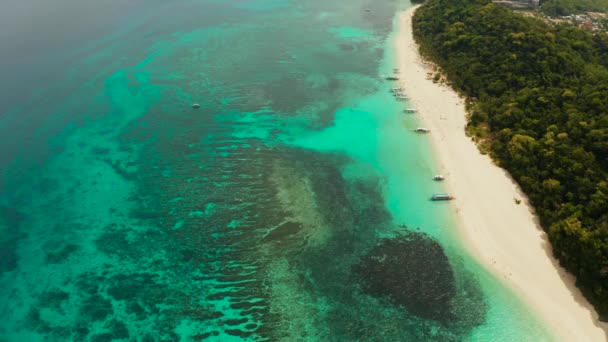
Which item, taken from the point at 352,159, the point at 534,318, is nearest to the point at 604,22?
the point at 352,159

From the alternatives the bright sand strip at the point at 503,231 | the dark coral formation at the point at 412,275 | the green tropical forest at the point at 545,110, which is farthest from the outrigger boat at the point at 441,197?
the green tropical forest at the point at 545,110

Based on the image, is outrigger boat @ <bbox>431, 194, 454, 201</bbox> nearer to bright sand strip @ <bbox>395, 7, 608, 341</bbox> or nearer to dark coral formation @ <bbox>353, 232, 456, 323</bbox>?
bright sand strip @ <bbox>395, 7, 608, 341</bbox>

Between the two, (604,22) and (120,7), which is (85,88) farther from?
(604,22)

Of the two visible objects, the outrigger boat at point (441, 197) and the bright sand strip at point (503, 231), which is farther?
the outrigger boat at point (441, 197)

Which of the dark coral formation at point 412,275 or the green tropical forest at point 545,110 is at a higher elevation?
the green tropical forest at point 545,110

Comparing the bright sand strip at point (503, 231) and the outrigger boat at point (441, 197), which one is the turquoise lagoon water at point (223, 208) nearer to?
the outrigger boat at point (441, 197)

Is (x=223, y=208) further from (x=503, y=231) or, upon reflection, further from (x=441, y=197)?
(x=503, y=231)

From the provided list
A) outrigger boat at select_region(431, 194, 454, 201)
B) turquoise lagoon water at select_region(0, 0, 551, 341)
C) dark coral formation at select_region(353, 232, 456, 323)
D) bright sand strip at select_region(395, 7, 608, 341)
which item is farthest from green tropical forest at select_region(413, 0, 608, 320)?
dark coral formation at select_region(353, 232, 456, 323)
